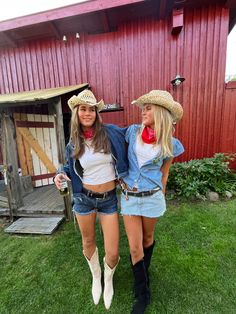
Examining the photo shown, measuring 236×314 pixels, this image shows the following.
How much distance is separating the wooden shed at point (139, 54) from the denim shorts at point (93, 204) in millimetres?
3787

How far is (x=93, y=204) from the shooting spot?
1705 mm

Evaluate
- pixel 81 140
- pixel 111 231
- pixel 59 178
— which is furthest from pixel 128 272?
pixel 81 140

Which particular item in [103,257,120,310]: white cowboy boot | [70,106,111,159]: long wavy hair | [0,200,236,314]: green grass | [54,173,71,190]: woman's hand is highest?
[70,106,111,159]: long wavy hair

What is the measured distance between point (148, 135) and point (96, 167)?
0.52m

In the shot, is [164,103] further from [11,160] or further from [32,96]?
[11,160]

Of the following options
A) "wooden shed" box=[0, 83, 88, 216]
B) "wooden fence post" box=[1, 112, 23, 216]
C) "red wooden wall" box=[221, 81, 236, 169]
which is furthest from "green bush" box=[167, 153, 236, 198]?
"wooden fence post" box=[1, 112, 23, 216]

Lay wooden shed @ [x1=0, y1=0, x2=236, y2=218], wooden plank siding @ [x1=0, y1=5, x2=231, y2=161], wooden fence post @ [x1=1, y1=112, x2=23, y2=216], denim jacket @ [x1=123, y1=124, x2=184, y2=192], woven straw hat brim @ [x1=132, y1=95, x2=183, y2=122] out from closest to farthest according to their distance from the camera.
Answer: woven straw hat brim @ [x1=132, y1=95, x2=183, y2=122]
denim jacket @ [x1=123, y1=124, x2=184, y2=192]
wooden fence post @ [x1=1, y1=112, x2=23, y2=216]
wooden shed @ [x1=0, y1=0, x2=236, y2=218]
wooden plank siding @ [x1=0, y1=5, x2=231, y2=161]

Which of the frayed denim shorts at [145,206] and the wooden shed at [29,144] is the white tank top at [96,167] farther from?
the wooden shed at [29,144]

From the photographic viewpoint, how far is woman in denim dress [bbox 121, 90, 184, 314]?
4.82ft

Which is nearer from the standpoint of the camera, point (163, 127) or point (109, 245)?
point (163, 127)

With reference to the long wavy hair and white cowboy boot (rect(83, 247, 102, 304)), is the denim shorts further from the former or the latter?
white cowboy boot (rect(83, 247, 102, 304))

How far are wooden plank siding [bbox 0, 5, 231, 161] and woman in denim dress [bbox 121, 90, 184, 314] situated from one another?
3.72 metres

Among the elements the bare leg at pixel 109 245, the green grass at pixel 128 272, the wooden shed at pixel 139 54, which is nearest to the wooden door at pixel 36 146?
the wooden shed at pixel 139 54

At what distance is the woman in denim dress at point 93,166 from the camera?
161cm
